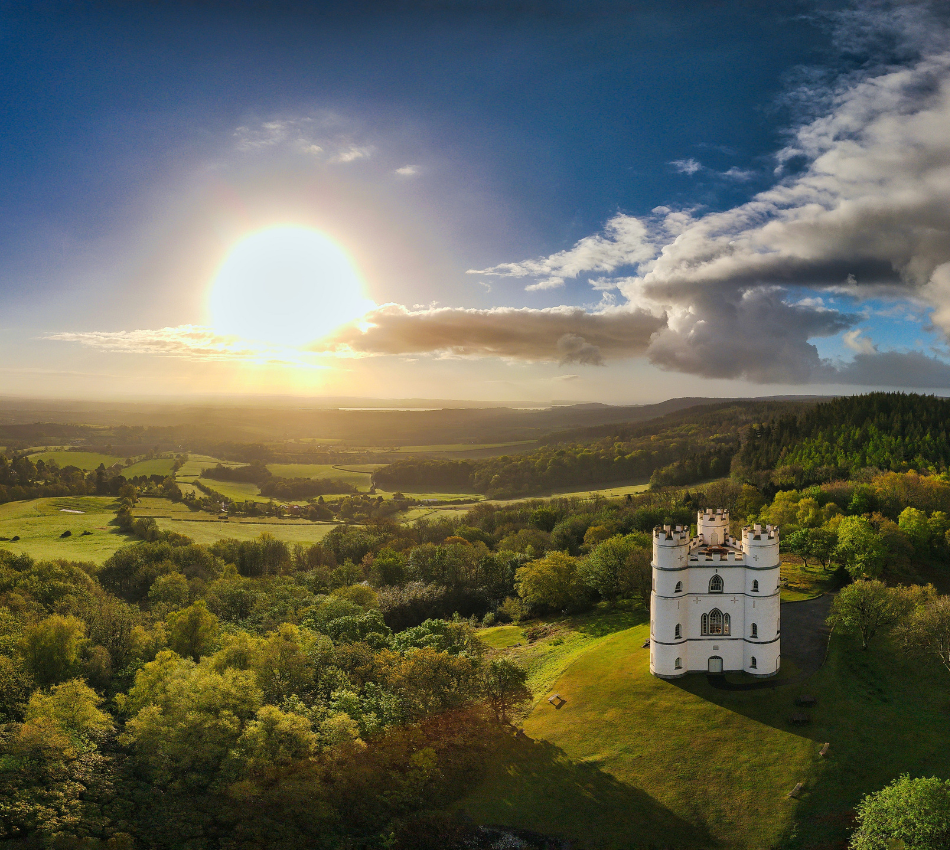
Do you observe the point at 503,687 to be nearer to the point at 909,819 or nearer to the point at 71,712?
the point at 909,819

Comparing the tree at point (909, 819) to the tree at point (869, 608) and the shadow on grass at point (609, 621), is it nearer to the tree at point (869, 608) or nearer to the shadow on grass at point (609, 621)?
the tree at point (869, 608)

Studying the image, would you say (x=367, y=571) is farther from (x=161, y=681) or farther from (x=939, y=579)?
(x=939, y=579)

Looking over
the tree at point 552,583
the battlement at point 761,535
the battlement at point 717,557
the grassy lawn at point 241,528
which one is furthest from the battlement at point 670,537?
the grassy lawn at point 241,528

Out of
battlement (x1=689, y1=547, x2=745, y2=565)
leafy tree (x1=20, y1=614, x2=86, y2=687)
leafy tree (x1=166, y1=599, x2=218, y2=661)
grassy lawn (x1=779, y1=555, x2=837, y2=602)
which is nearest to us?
battlement (x1=689, y1=547, x2=745, y2=565)

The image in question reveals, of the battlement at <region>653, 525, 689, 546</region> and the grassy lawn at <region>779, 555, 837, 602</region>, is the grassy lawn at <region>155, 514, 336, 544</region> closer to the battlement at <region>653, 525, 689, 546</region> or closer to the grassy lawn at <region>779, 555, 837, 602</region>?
the grassy lawn at <region>779, 555, 837, 602</region>

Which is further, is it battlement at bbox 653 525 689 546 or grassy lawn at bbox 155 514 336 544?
grassy lawn at bbox 155 514 336 544

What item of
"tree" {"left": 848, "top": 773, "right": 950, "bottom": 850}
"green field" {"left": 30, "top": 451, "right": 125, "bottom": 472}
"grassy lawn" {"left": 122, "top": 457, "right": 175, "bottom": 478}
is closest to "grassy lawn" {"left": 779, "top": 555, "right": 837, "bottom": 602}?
"tree" {"left": 848, "top": 773, "right": 950, "bottom": 850}

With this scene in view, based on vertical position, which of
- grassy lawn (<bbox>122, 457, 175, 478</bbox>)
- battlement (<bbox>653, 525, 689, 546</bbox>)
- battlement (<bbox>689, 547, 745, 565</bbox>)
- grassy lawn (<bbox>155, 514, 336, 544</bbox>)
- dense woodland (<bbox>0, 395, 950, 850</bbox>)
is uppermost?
battlement (<bbox>653, 525, 689, 546</bbox>)
